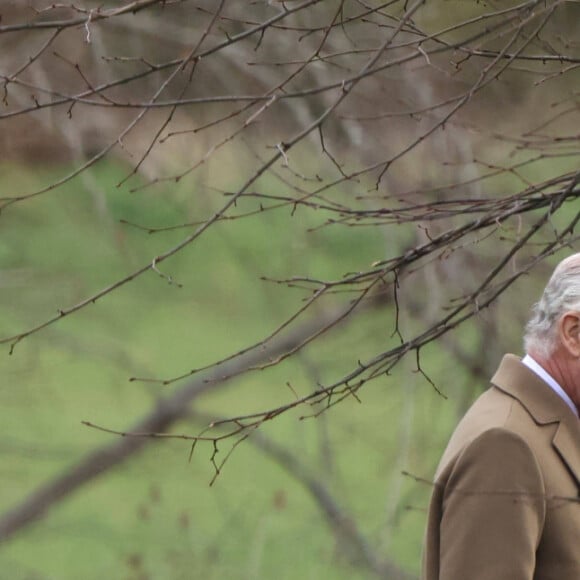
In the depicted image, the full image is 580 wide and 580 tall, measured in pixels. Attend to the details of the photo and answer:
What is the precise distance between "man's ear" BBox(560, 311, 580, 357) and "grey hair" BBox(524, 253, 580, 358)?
1 cm

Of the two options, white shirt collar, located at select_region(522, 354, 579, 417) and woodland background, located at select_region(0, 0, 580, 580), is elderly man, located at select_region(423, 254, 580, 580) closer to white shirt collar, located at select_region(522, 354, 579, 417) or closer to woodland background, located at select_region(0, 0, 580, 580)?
white shirt collar, located at select_region(522, 354, 579, 417)

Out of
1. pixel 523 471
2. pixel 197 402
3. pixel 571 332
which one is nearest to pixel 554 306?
pixel 571 332

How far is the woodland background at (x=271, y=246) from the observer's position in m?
4.89

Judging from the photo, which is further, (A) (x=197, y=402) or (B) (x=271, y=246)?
(A) (x=197, y=402)

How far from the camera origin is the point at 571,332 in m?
2.80

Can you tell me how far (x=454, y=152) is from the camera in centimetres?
708

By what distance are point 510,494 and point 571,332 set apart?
35 cm

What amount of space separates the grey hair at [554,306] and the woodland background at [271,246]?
313mm

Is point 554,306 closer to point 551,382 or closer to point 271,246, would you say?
point 551,382

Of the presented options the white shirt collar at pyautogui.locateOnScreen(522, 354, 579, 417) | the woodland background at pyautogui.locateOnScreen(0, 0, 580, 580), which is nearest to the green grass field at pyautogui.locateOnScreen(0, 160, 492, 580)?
the woodland background at pyautogui.locateOnScreen(0, 0, 580, 580)

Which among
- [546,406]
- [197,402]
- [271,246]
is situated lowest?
[546,406]

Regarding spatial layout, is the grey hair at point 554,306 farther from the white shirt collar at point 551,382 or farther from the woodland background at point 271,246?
the woodland background at point 271,246

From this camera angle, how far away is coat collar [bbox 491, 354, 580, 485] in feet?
9.23

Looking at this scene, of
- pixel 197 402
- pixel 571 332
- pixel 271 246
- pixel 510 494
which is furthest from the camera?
pixel 197 402
